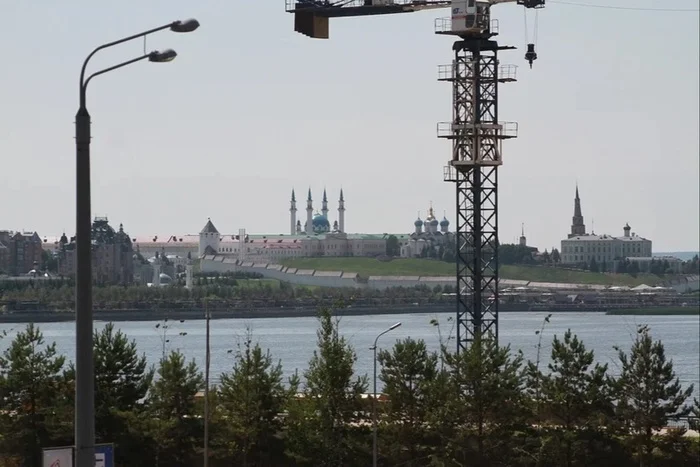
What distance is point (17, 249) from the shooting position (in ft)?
456

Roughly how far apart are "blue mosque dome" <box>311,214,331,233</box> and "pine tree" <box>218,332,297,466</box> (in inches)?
6670

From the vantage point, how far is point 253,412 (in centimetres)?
2348

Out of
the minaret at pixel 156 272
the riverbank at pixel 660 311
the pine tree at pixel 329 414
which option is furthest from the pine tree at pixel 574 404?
the minaret at pixel 156 272

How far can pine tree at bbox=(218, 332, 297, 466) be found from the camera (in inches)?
915

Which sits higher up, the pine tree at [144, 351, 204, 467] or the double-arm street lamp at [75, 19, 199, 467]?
the double-arm street lamp at [75, 19, 199, 467]

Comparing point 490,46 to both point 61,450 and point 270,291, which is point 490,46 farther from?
point 270,291

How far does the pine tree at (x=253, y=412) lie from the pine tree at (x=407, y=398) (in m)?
1.80

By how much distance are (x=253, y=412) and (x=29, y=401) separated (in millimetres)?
3999

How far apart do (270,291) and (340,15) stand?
103 m

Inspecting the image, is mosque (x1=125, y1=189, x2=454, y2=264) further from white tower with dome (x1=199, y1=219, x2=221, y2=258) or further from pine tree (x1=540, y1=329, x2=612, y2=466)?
pine tree (x1=540, y1=329, x2=612, y2=466)

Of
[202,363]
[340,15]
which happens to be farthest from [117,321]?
[340,15]

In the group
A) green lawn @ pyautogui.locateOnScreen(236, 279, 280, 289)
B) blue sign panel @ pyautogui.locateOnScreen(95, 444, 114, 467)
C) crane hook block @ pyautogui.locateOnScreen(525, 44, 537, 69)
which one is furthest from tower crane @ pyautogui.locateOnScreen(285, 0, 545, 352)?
green lawn @ pyautogui.locateOnScreen(236, 279, 280, 289)

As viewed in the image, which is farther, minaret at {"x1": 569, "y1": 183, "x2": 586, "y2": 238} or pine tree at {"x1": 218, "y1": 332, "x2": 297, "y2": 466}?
minaret at {"x1": 569, "y1": 183, "x2": 586, "y2": 238}

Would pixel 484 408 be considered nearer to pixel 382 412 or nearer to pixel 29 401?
pixel 382 412
